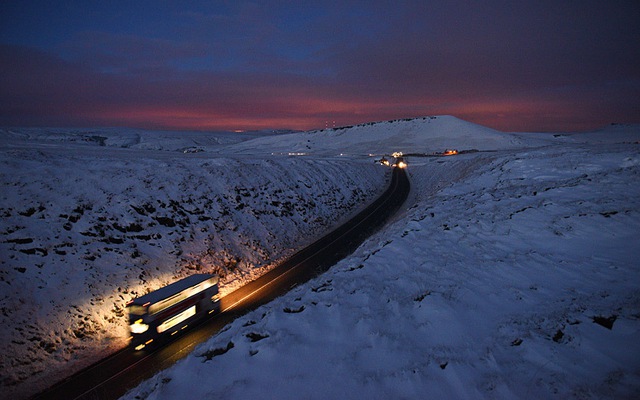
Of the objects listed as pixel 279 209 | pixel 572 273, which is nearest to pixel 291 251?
pixel 279 209

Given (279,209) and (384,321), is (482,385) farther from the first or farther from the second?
(279,209)

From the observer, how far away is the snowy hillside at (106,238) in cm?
1425

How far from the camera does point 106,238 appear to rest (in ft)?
62.6

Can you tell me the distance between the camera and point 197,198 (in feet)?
85.7

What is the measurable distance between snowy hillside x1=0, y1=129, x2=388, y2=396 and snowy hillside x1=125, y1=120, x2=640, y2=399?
32.5 feet

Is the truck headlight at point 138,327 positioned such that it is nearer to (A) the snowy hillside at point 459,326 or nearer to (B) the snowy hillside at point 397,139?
(A) the snowy hillside at point 459,326

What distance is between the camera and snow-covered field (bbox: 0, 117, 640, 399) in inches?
268

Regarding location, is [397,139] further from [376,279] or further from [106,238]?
[376,279]

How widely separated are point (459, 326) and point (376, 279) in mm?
4058

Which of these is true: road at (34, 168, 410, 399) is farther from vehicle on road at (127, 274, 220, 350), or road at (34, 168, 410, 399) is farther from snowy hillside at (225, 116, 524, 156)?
snowy hillside at (225, 116, 524, 156)

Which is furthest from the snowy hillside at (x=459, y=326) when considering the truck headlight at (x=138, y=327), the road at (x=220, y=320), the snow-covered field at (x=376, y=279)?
the road at (x=220, y=320)

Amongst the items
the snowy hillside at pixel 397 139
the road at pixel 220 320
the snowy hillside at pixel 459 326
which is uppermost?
the snowy hillside at pixel 397 139

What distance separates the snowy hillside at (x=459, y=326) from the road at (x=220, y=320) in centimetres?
576

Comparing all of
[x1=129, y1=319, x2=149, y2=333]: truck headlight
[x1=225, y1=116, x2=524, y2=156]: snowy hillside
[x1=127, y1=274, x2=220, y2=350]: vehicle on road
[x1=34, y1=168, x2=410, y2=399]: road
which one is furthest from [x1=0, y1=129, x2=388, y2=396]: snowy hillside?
[x1=225, y1=116, x2=524, y2=156]: snowy hillside
